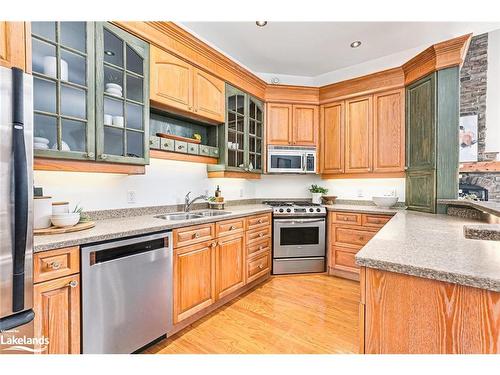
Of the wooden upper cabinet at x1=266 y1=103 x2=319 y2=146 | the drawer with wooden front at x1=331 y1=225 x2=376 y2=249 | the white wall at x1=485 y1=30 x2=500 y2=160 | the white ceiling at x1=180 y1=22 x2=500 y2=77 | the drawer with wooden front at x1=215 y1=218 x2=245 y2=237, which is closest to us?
the drawer with wooden front at x1=215 y1=218 x2=245 y2=237

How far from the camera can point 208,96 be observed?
2.68 m

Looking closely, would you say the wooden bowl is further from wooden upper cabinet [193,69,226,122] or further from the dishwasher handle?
the dishwasher handle

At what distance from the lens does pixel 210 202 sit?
304 cm

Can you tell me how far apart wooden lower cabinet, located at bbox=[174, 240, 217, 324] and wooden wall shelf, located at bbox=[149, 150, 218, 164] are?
35.3 inches

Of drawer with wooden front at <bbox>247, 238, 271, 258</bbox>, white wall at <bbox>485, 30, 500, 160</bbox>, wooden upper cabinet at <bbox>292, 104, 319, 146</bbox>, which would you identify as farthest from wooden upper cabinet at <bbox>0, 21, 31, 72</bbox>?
white wall at <bbox>485, 30, 500, 160</bbox>

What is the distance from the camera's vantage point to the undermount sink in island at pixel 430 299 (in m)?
0.82

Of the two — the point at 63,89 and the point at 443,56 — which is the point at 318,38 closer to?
the point at 443,56

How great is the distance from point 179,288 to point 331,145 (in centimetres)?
284

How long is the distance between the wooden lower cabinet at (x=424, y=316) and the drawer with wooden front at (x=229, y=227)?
61.5 inches

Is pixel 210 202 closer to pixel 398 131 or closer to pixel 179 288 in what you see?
pixel 179 288

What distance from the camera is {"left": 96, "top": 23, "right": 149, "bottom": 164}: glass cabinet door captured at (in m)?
1.77

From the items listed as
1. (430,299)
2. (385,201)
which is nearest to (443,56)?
(385,201)

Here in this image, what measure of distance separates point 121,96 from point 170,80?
527mm
